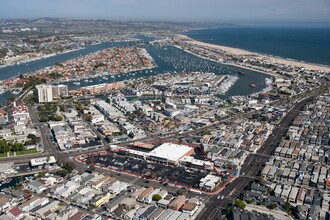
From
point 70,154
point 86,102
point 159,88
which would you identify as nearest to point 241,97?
point 159,88

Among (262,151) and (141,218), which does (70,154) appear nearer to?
(141,218)

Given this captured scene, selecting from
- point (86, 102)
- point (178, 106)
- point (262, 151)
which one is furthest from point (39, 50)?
point (262, 151)

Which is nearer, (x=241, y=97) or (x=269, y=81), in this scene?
(x=241, y=97)

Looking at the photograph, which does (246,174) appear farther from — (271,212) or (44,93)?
(44,93)

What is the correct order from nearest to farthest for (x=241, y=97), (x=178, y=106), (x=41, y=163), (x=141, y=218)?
(x=141, y=218)
(x=41, y=163)
(x=178, y=106)
(x=241, y=97)

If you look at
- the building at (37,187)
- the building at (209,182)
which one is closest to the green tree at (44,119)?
the building at (37,187)

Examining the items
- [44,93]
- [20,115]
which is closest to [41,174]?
[20,115]

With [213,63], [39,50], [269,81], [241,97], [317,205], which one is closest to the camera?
[317,205]

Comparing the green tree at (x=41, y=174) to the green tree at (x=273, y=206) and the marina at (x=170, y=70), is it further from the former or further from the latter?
the marina at (x=170, y=70)

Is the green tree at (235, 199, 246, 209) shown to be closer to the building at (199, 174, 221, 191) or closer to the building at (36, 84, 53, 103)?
the building at (199, 174, 221, 191)
